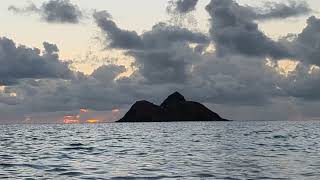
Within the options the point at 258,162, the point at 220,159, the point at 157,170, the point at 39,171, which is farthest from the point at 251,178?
the point at 39,171

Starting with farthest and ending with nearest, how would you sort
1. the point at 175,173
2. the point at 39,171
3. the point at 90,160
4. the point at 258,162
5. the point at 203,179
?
1. the point at 90,160
2. the point at 258,162
3. the point at 39,171
4. the point at 175,173
5. the point at 203,179

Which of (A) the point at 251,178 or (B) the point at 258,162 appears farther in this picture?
(B) the point at 258,162

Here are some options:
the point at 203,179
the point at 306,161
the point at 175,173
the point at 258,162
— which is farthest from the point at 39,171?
the point at 306,161

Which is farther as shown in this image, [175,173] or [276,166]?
[276,166]

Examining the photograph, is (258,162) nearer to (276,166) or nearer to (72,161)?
(276,166)

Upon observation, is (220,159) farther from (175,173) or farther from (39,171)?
(39,171)

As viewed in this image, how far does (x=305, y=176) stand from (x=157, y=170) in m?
10.3

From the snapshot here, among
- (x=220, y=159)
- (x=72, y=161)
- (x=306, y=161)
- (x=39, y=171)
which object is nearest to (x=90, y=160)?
(x=72, y=161)

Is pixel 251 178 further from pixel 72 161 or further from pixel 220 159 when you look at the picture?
pixel 72 161

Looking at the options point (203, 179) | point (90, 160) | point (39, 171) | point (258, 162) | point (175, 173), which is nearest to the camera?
point (203, 179)

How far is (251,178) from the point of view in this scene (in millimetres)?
29375

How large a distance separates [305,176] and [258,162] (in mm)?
9037

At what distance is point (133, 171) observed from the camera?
1316 inches

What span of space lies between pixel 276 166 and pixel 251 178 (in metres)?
7.00
